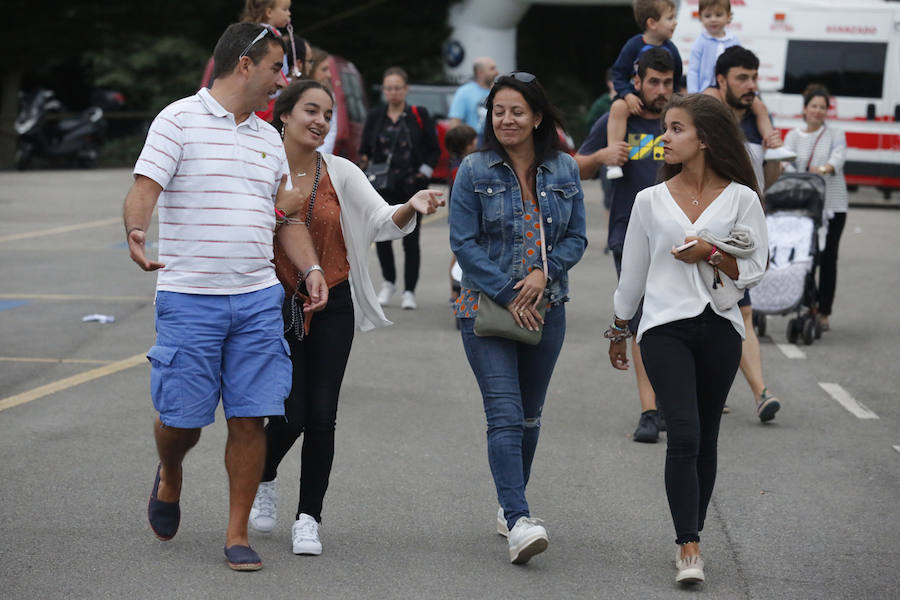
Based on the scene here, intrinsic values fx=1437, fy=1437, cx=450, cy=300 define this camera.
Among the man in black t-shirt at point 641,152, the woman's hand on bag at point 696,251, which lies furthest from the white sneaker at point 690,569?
the man in black t-shirt at point 641,152

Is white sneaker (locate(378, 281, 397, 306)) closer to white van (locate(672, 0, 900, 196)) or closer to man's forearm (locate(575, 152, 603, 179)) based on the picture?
man's forearm (locate(575, 152, 603, 179))

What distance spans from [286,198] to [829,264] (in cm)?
665

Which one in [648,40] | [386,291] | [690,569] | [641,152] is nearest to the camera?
[690,569]

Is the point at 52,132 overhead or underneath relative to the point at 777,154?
underneath

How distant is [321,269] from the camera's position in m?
5.31

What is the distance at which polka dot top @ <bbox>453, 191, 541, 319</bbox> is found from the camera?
523cm

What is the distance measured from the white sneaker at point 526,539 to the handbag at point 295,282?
3.47 ft

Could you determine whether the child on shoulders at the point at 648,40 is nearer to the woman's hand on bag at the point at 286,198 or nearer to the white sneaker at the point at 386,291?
the woman's hand on bag at the point at 286,198

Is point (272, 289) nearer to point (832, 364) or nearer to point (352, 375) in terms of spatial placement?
point (352, 375)

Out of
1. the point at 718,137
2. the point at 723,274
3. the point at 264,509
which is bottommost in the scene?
the point at 264,509

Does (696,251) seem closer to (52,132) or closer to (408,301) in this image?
(408,301)

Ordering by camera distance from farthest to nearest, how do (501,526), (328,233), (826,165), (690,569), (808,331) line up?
1. (826,165)
2. (808,331)
3. (501,526)
4. (328,233)
5. (690,569)

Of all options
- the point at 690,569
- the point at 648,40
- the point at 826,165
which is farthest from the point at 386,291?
the point at 690,569

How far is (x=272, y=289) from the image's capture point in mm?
5125
